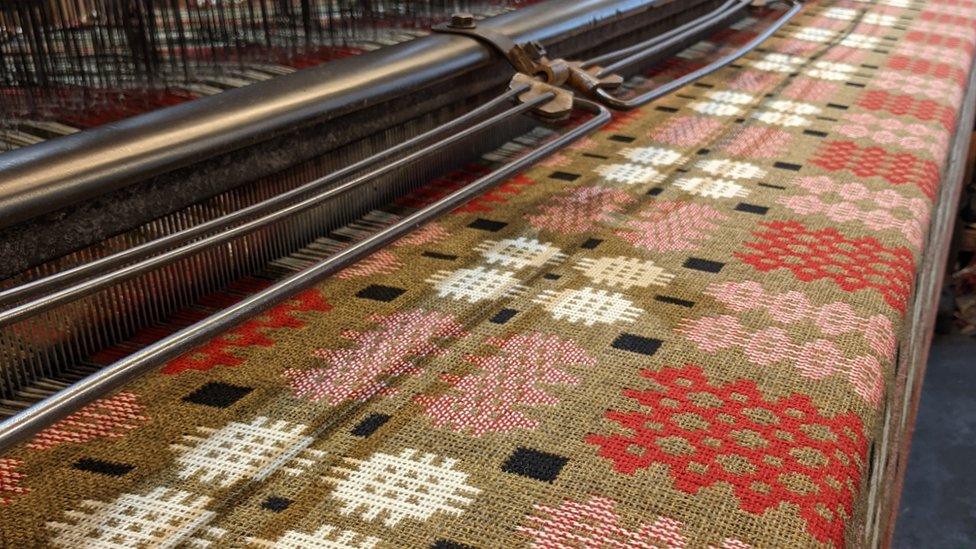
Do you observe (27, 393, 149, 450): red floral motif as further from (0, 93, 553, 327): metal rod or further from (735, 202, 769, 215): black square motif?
(735, 202, 769, 215): black square motif

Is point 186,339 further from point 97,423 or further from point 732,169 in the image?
point 732,169

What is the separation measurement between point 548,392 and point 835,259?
497mm

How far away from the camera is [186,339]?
77 centimetres

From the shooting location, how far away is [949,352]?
342 cm

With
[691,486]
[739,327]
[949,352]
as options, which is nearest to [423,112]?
[739,327]

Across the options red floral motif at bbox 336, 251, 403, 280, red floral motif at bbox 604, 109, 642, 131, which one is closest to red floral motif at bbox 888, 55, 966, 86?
red floral motif at bbox 604, 109, 642, 131

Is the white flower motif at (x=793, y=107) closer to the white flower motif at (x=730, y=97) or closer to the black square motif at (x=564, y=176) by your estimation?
the white flower motif at (x=730, y=97)

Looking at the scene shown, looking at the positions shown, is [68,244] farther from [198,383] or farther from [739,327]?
[739,327]

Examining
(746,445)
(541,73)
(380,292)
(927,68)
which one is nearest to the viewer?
(746,445)

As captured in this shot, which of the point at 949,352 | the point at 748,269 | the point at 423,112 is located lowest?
the point at 949,352

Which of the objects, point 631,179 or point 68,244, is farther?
point 631,179

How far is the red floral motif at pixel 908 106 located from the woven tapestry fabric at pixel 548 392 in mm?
425

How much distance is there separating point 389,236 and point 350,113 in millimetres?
239

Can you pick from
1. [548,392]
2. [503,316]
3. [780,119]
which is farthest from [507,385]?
[780,119]
